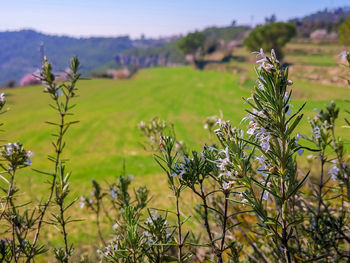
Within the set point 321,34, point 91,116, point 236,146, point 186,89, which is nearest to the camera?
point 236,146

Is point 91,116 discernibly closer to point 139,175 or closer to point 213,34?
point 139,175

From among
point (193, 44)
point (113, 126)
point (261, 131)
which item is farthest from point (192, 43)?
point (261, 131)

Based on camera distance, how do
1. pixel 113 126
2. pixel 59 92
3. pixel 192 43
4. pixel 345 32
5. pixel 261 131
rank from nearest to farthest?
pixel 261 131 < pixel 59 92 < pixel 113 126 < pixel 345 32 < pixel 192 43

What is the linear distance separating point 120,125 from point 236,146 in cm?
3571

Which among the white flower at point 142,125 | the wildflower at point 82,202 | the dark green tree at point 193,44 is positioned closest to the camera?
the wildflower at point 82,202

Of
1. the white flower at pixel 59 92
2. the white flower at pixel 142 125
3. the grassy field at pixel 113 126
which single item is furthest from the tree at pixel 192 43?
the white flower at pixel 59 92

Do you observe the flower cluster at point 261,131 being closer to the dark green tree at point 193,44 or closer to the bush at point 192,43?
the dark green tree at point 193,44

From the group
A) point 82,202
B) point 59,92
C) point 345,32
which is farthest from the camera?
point 345,32

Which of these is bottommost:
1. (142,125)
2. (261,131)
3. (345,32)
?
(142,125)

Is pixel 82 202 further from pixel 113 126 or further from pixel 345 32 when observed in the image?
pixel 345 32

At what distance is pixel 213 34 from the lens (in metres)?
182

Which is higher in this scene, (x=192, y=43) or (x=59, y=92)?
(x=192, y=43)

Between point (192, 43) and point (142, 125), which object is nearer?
point (142, 125)

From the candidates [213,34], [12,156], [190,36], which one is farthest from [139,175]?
[213,34]
